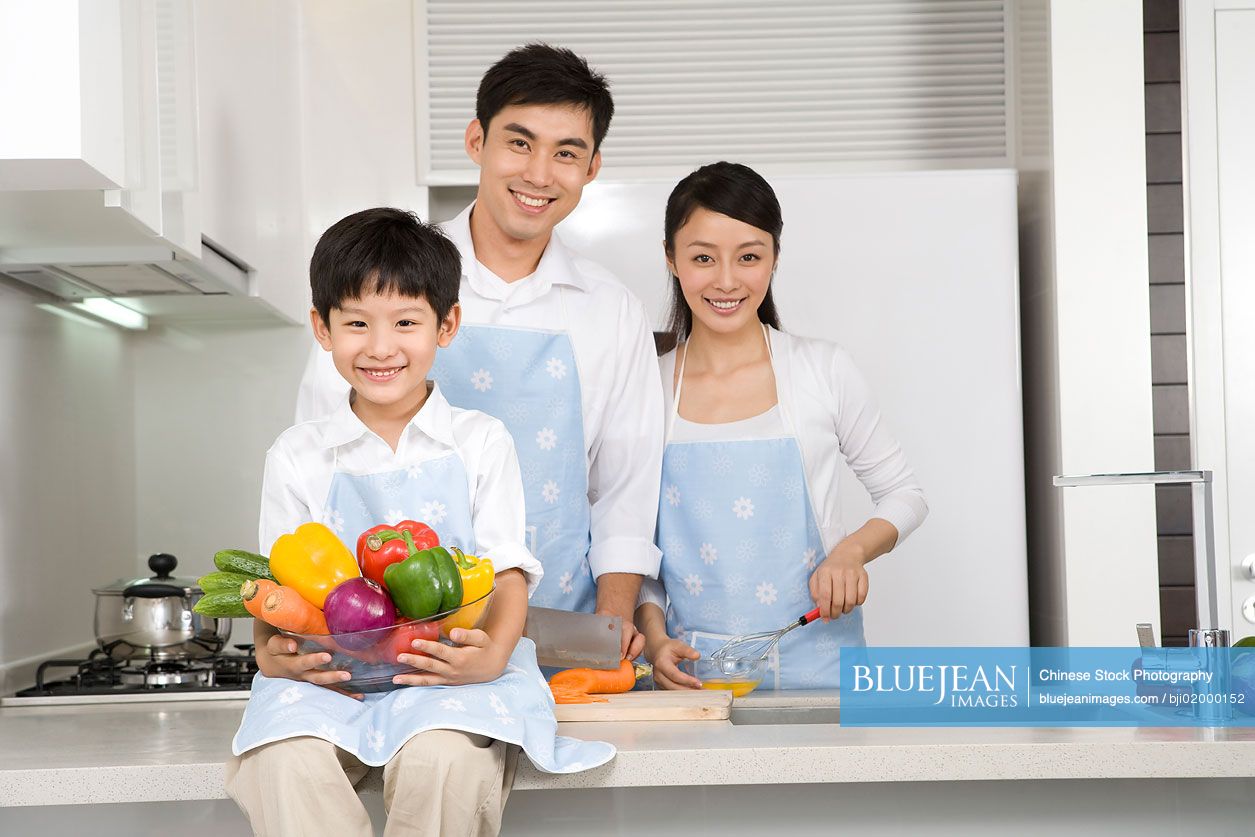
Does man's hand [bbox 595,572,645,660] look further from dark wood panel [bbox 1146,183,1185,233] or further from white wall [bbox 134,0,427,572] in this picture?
dark wood panel [bbox 1146,183,1185,233]

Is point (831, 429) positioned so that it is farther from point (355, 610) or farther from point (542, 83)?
point (355, 610)

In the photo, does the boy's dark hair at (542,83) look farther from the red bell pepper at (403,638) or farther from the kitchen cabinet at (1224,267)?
the kitchen cabinet at (1224,267)

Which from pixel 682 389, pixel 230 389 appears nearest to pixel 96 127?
pixel 682 389

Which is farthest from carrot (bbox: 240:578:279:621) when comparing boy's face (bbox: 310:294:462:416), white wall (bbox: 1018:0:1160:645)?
white wall (bbox: 1018:0:1160:645)

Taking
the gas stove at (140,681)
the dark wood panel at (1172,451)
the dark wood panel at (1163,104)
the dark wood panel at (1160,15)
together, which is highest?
the dark wood panel at (1160,15)

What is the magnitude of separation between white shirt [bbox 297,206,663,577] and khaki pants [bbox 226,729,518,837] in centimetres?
69

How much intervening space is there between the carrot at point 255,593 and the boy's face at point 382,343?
248 mm

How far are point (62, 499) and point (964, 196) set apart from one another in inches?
67.8

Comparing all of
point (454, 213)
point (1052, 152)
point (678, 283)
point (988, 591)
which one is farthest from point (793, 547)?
point (454, 213)

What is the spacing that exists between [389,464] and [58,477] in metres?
1.10

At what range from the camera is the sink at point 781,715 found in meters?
1.46

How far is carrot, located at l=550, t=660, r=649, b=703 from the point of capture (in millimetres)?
1386

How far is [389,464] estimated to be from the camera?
1.26 metres

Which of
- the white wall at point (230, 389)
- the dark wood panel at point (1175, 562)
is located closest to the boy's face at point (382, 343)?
the white wall at point (230, 389)
